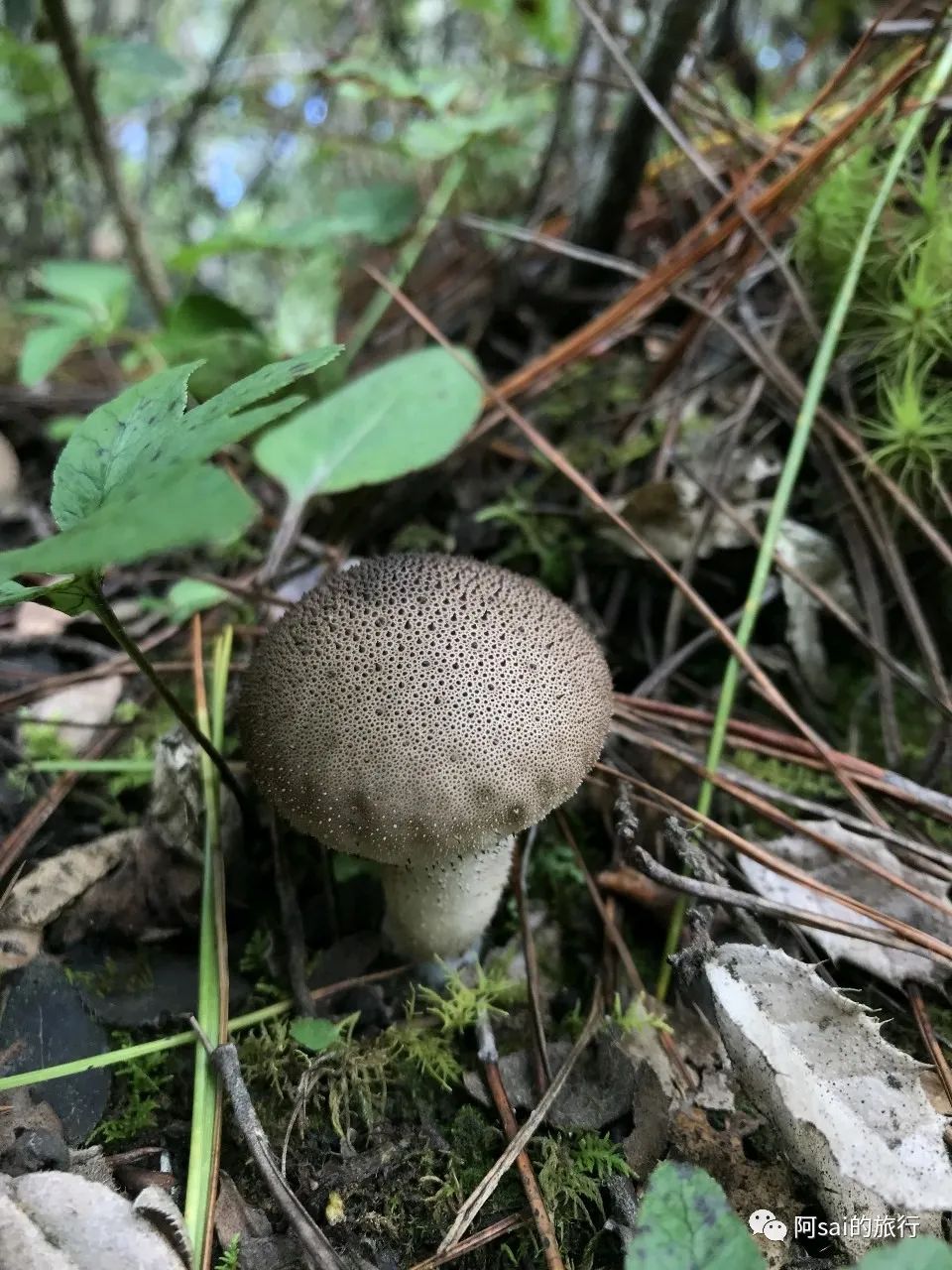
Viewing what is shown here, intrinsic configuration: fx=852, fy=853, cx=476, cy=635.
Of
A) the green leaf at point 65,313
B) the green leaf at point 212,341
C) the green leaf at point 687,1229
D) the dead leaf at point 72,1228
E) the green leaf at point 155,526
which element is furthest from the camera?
the green leaf at point 65,313

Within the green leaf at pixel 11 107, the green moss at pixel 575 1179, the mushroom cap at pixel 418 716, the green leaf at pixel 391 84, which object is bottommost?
the green moss at pixel 575 1179

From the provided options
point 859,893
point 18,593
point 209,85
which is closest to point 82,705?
point 18,593

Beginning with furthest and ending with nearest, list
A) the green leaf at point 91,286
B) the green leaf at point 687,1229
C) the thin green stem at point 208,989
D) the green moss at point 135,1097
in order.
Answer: the green leaf at point 91,286 → the green moss at point 135,1097 → the thin green stem at point 208,989 → the green leaf at point 687,1229

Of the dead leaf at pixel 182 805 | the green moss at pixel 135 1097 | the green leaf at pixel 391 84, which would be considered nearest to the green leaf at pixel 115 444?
the dead leaf at pixel 182 805

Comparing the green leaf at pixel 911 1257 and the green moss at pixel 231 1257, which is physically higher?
the green leaf at pixel 911 1257

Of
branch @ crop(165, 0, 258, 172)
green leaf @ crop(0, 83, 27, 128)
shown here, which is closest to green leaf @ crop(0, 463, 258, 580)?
green leaf @ crop(0, 83, 27, 128)

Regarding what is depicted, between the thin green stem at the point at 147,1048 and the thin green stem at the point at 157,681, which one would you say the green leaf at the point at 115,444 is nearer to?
the thin green stem at the point at 157,681

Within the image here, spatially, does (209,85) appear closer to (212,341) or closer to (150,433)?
(212,341)

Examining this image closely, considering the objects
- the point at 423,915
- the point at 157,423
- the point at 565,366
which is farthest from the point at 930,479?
the point at 157,423
